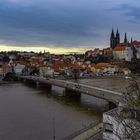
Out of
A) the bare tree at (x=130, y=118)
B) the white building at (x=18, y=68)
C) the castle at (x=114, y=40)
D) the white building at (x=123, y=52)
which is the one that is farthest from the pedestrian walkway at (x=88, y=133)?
the castle at (x=114, y=40)

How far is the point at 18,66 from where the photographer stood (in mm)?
60875

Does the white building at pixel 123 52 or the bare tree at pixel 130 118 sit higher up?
the white building at pixel 123 52

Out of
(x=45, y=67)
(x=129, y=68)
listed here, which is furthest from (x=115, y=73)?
(x=45, y=67)

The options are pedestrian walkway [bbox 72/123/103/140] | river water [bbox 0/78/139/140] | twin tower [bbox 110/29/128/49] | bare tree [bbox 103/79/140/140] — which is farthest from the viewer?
twin tower [bbox 110/29/128/49]

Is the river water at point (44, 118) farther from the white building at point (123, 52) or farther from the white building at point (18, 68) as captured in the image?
the white building at point (123, 52)

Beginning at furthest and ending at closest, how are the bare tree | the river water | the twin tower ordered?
the twin tower → the river water → the bare tree

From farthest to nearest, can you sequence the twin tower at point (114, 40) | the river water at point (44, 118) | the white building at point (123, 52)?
the twin tower at point (114, 40) → the white building at point (123, 52) → the river water at point (44, 118)

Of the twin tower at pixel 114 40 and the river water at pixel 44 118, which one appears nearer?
the river water at pixel 44 118

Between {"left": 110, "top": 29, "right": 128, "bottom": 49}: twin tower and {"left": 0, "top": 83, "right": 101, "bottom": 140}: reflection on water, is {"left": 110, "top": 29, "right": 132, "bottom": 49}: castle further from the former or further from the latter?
{"left": 0, "top": 83, "right": 101, "bottom": 140}: reflection on water

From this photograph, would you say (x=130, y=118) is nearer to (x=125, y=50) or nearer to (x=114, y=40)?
(x=125, y=50)

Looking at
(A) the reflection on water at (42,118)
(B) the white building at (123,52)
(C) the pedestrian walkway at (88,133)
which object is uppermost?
(B) the white building at (123,52)

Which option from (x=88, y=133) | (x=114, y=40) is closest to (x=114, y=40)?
(x=114, y=40)

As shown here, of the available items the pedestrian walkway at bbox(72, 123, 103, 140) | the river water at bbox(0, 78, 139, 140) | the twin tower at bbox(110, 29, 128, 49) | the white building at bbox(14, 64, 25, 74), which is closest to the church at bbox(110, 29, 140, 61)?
the twin tower at bbox(110, 29, 128, 49)

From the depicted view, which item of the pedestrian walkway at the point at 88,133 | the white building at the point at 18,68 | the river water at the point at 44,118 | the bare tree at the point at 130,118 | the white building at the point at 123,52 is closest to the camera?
the bare tree at the point at 130,118
